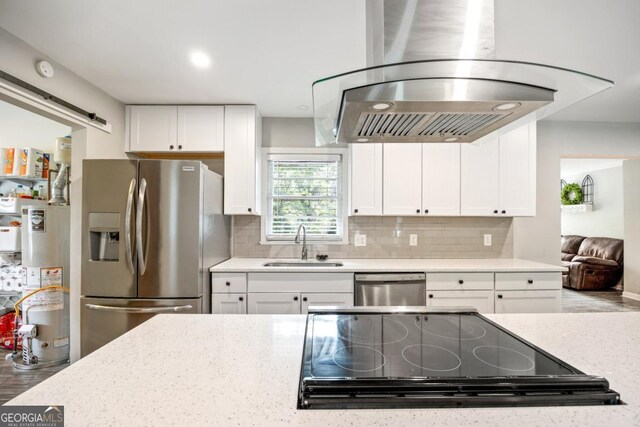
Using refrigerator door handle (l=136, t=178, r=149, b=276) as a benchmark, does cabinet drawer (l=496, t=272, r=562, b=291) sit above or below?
below

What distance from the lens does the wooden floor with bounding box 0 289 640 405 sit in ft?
8.23

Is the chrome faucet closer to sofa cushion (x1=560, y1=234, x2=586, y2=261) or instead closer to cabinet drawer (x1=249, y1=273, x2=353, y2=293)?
cabinet drawer (x1=249, y1=273, x2=353, y2=293)

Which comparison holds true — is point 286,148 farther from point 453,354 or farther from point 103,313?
point 453,354

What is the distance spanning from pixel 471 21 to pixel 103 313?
290 centimetres

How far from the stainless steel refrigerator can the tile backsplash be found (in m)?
0.93

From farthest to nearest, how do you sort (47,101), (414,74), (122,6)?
(47,101), (122,6), (414,74)

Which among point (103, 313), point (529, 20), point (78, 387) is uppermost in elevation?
point (529, 20)

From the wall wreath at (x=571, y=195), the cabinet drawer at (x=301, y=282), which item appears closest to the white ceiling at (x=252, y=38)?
the cabinet drawer at (x=301, y=282)

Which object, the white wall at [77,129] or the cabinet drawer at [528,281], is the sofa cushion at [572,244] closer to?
the cabinet drawer at [528,281]

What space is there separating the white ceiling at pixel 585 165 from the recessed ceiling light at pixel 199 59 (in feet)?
22.0

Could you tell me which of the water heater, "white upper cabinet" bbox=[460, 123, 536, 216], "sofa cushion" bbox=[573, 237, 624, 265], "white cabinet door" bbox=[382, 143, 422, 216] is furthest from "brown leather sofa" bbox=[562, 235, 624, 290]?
the water heater

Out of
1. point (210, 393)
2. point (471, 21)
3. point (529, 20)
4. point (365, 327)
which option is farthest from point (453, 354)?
point (529, 20)

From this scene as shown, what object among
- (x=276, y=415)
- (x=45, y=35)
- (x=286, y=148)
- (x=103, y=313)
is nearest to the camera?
(x=276, y=415)

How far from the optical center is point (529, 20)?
71.4 inches
